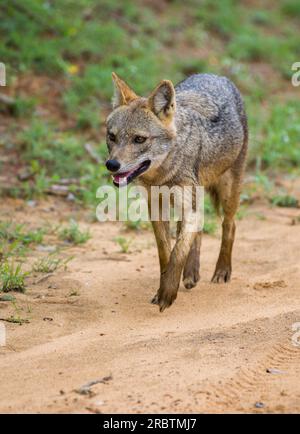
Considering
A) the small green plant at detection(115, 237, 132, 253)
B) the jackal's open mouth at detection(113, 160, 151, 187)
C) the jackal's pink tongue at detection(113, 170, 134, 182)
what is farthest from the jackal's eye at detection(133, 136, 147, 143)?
the small green plant at detection(115, 237, 132, 253)

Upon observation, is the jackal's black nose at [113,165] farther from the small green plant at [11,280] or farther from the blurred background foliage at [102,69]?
the blurred background foliage at [102,69]

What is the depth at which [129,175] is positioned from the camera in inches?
248

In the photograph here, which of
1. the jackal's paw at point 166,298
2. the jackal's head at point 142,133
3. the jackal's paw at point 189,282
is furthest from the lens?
the jackal's paw at point 189,282

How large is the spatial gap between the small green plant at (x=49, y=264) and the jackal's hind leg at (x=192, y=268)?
1.06 meters

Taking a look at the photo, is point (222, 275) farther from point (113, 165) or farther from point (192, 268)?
point (113, 165)

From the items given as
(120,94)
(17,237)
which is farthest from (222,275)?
(17,237)

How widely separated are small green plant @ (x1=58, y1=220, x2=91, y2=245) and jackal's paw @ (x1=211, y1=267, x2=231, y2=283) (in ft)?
5.28

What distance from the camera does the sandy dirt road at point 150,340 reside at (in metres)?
4.66

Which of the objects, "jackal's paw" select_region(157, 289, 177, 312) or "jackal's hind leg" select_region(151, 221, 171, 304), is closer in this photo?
"jackal's paw" select_region(157, 289, 177, 312)

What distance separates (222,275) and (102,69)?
20.5 ft

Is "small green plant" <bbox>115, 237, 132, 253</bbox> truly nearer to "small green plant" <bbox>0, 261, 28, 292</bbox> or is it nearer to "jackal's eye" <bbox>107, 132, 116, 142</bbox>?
"small green plant" <bbox>0, 261, 28, 292</bbox>

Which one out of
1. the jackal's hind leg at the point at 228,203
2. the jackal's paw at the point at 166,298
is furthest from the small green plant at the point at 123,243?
the jackal's paw at the point at 166,298

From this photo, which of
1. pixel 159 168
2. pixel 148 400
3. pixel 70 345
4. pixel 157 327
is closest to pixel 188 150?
pixel 159 168

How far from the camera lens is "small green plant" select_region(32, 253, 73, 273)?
7.14 meters
